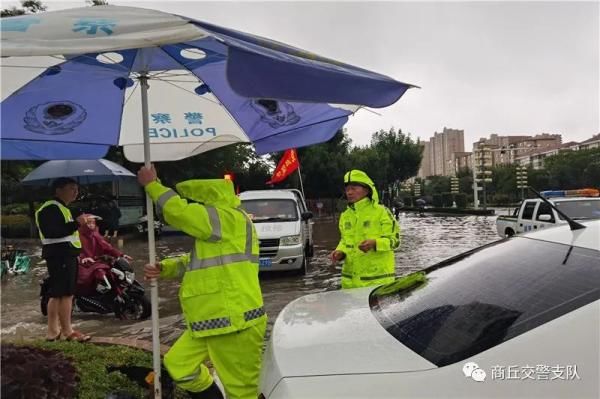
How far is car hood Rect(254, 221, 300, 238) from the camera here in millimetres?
9383

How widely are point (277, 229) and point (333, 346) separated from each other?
7.65 meters

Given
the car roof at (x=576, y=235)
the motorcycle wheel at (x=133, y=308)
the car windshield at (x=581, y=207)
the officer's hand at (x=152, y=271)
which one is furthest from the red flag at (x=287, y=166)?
the car roof at (x=576, y=235)

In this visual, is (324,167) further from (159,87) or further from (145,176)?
(145,176)

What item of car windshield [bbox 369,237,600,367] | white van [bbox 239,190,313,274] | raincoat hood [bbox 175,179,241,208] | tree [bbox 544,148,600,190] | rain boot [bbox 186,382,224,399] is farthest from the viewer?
tree [bbox 544,148,600,190]

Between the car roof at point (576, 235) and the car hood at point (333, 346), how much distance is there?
915 millimetres

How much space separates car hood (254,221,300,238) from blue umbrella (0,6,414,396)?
5415mm

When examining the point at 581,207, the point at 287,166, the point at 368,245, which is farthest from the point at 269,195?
the point at 368,245

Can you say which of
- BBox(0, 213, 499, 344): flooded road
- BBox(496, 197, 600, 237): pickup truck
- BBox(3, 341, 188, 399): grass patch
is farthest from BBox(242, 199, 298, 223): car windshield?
BBox(3, 341, 188, 399): grass patch

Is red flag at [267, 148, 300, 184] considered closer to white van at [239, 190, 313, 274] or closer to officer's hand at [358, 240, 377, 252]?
white van at [239, 190, 313, 274]

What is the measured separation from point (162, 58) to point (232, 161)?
23318mm

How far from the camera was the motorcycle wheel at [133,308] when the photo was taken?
6.69m

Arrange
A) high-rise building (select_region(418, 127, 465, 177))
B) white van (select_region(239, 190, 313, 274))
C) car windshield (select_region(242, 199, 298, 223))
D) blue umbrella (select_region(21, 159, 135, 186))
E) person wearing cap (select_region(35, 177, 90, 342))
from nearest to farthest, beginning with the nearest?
person wearing cap (select_region(35, 177, 90, 342))
blue umbrella (select_region(21, 159, 135, 186))
white van (select_region(239, 190, 313, 274))
car windshield (select_region(242, 199, 298, 223))
high-rise building (select_region(418, 127, 465, 177))

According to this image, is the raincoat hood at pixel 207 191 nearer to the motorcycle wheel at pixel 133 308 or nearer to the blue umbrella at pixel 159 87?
the blue umbrella at pixel 159 87

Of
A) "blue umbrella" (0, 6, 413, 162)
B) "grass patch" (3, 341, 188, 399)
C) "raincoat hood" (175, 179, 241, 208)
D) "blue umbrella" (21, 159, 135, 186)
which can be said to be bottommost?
"grass patch" (3, 341, 188, 399)
